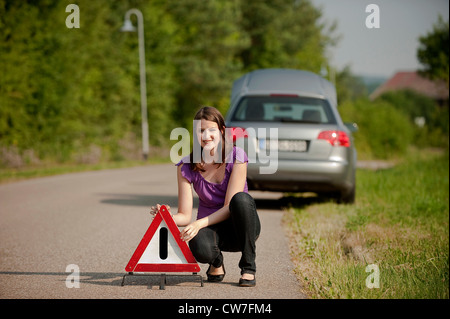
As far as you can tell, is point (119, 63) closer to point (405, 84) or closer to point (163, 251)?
point (163, 251)

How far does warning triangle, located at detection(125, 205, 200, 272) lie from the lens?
5273mm

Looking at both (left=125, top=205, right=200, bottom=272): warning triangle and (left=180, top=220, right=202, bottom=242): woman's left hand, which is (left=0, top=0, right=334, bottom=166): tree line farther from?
(left=180, top=220, right=202, bottom=242): woman's left hand

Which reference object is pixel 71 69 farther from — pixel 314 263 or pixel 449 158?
pixel 314 263

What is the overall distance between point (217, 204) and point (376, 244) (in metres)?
2.34

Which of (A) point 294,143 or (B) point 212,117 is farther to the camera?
(A) point 294,143

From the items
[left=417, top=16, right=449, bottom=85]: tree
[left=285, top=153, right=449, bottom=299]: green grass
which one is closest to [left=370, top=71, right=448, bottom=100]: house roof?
[left=417, top=16, right=449, bottom=85]: tree

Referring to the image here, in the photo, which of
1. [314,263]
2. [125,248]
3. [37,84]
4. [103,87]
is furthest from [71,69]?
[314,263]

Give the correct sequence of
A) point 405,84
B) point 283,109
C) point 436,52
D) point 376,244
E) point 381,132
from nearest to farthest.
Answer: point 376,244, point 283,109, point 436,52, point 381,132, point 405,84

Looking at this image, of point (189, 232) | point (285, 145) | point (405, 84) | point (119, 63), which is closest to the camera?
point (189, 232)

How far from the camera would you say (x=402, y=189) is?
13094 mm

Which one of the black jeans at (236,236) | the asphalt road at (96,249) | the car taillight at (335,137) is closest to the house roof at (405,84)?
the asphalt road at (96,249)

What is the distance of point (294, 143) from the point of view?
10.1 m

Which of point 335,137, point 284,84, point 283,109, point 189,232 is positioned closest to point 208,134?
point 189,232
